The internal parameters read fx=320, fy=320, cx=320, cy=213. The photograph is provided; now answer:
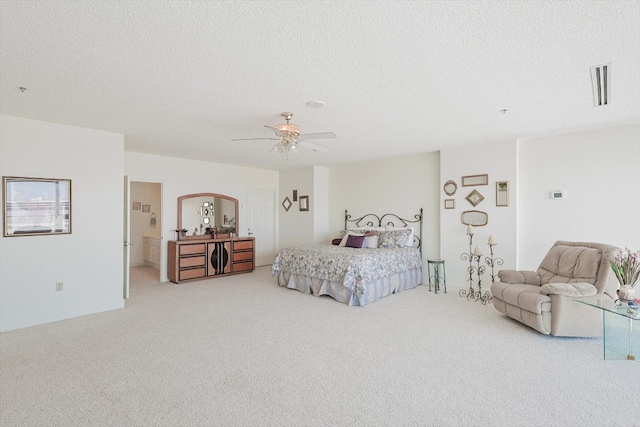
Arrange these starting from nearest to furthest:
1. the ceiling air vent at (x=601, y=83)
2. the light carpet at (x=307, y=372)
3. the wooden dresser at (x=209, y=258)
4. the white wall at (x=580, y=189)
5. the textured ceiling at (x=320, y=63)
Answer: the textured ceiling at (x=320, y=63), the light carpet at (x=307, y=372), the ceiling air vent at (x=601, y=83), the white wall at (x=580, y=189), the wooden dresser at (x=209, y=258)

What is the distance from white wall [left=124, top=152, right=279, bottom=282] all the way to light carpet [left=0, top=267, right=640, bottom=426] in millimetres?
2572

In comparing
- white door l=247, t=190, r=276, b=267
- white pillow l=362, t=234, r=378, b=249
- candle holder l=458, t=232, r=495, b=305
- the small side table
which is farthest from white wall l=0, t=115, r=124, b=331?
candle holder l=458, t=232, r=495, b=305

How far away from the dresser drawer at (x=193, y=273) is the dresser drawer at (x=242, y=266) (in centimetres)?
70

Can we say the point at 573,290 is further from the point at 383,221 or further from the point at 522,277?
the point at 383,221

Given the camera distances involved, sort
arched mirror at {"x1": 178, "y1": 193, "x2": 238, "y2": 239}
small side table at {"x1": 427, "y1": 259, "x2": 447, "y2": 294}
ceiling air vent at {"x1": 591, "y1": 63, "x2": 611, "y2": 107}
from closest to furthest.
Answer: ceiling air vent at {"x1": 591, "y1": 63, "x2": 611, "y2": 107} < small side table at {"x1": 427, "y1": 259, "x2": 447, "y2": 294} < arched mirror at {"x1": 178, "y1": 193, "x2": 238, "y2": 239}

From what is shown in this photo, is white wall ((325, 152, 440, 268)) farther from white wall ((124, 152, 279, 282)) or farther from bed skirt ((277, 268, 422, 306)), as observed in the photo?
white wall ((124, 152, 279, 282))

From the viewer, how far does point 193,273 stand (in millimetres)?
6523

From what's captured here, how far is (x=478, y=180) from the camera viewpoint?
5.40m

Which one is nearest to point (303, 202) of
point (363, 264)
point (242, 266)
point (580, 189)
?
point (242, 266)

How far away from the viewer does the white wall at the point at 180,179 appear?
20.4 feet

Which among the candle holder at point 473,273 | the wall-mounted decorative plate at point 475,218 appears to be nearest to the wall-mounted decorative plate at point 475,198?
the wall-mounted decorative plate at point 475,218

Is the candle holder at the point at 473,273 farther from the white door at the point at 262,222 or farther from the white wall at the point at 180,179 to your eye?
the white wall at the point at 180,179

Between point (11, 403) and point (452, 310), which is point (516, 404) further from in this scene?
point (11, 403)

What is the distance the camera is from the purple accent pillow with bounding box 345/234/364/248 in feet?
20.0
